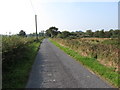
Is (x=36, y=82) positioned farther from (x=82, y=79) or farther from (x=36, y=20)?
(x=36, y=20)

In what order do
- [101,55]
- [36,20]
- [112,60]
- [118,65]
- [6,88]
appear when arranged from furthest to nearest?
[36,20]
[101,55]
[112,60]
[118,65]
[6,88]

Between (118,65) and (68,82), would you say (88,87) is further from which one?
(118,65)

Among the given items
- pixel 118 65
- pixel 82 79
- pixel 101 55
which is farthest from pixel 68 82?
A: pixel 101 55

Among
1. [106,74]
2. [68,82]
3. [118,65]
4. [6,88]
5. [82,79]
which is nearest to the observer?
[6,88]

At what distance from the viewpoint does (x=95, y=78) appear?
29.9ft

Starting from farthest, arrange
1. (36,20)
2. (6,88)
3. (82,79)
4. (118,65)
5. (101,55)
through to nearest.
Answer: (36,20)
(101,55)
(118,65)
(82,79)
(6,88)

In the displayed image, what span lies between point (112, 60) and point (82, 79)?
10.8 ft

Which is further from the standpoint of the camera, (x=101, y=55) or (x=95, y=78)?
(x=101, y=55)

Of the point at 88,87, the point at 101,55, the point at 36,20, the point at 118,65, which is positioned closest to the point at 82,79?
Answer: the point at 88,87

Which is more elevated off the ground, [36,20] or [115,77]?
[36,20]

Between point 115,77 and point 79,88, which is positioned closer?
point 79,88

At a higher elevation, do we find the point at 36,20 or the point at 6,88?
the point at 36,20

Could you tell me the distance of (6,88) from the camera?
7320mm

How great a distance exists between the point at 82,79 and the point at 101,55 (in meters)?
5.01
